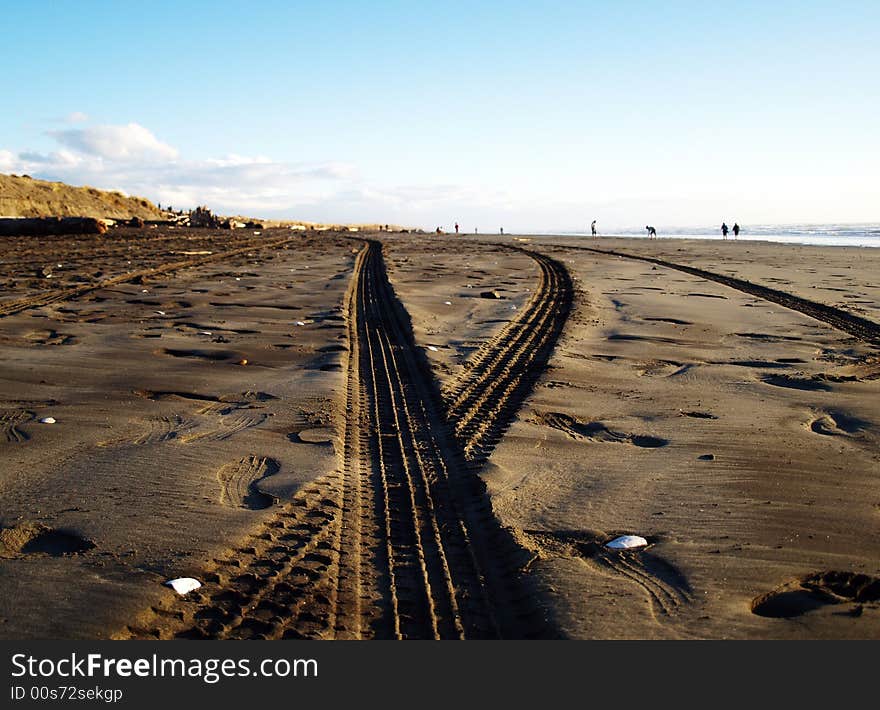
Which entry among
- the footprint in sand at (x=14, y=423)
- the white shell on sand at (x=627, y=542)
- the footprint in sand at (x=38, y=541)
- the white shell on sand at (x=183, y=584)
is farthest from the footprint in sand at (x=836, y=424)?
the footprint in sand at (x=14, y=423)

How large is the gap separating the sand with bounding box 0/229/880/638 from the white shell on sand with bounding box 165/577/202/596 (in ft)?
0.17

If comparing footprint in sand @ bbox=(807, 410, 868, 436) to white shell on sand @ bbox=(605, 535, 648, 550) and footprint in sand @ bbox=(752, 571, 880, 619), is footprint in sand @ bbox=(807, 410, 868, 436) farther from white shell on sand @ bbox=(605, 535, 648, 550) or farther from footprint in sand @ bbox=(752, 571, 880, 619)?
white shell on sand @ bbox=(605, 535, 648, 550)

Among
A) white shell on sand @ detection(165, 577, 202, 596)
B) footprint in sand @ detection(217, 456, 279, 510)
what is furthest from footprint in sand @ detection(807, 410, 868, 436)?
white shell on sand @ detection(165, 577, 202, 596)

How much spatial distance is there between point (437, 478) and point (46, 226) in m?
30.6

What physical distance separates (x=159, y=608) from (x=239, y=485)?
1.38m

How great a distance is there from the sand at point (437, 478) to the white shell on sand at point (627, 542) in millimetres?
53

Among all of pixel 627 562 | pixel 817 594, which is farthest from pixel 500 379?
pixel 817 594

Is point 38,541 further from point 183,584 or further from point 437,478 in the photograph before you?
point 437,478

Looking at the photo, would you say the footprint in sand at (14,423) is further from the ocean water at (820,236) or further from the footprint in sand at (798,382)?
the ocean water at (820,236)

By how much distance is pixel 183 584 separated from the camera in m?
3.22

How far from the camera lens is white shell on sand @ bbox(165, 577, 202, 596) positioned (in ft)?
10.4

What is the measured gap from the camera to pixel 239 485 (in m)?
4.41

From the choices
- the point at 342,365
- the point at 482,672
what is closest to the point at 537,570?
the point at 482,672

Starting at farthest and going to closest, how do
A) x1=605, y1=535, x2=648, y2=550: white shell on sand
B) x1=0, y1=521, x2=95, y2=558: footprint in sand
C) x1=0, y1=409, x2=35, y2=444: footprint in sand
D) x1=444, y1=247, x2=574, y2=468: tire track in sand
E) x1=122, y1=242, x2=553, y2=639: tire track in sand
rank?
x1=444, y1=247, x2=574, y2=468: tire track in sand
x1=0, y1=409, x2=35, y2=444: footprint in sand
x1=605, y1=535, x2=648, y2=550: white shell on sand
x1=0, y1=521, x2=95, y2=558: footprint in sand
x1=122, y1=242, x2=553, y2=639: tire track in sand
